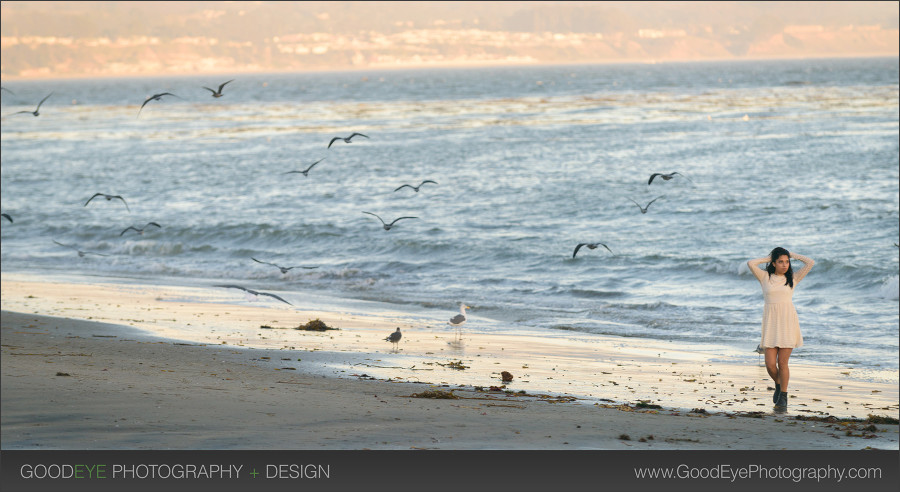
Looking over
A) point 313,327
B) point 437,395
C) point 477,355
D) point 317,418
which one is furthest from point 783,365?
point 313,327

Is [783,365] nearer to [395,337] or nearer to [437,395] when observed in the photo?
[437,395]

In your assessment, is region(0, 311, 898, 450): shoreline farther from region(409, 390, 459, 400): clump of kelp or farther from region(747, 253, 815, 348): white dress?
region(747, 253, 815, 348): white dress

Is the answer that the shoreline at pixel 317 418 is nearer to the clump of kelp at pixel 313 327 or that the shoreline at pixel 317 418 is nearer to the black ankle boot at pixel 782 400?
the black ankle boot at pixel 782 400

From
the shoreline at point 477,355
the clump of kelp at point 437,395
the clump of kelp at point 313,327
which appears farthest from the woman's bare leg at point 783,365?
the clump of kelp at point 313,327

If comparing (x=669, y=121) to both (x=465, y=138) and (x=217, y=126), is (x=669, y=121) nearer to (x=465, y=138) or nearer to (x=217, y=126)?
(x=465, y=138)

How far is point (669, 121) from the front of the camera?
62438 mm

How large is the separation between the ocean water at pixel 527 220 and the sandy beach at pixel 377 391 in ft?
8.15

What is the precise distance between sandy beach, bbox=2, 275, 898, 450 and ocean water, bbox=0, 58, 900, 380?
2.48 metres

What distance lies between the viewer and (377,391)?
941 centimetres

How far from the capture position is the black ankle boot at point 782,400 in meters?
9.27

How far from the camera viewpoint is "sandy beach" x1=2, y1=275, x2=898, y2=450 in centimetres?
729

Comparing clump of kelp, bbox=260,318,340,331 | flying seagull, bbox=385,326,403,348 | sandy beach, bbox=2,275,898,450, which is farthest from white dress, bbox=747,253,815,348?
clump of kelp, bbox=260,318,340,331

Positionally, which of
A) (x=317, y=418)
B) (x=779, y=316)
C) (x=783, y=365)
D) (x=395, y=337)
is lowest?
(x=317, y=418)

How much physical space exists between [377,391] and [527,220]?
19452mm
